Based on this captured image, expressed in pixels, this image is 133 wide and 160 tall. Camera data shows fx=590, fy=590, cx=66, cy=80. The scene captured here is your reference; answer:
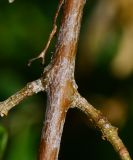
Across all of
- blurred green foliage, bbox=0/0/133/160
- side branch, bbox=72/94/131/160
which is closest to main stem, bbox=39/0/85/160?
side branch, bbox=72/94/131/160

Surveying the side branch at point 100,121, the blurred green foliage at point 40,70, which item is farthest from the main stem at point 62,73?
the blurred green foliage at point 40,70

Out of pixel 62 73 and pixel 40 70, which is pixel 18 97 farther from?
pixel 40 70

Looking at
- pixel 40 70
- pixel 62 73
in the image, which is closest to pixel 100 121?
pixel 62 73

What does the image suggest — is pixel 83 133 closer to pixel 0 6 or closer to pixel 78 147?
pixel 78 147

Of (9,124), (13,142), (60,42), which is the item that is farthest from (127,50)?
(60,42)

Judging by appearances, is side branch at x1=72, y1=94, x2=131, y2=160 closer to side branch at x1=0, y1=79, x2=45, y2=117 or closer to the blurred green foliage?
side branch at x1=0, y1=79, x2=45, y2=117

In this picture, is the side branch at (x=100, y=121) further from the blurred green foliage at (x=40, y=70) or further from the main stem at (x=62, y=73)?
the blurred green foliage at (x=40, y=70)
